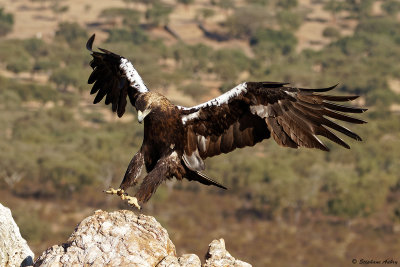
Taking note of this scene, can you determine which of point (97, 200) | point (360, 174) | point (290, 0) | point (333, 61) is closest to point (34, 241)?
point (97, 200)

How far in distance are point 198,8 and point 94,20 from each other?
19.3 metres

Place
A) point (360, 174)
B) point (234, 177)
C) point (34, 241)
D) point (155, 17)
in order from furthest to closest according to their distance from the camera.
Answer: point (155, 17)
point (360, 174)
point (234, 177)
point (34, 241)

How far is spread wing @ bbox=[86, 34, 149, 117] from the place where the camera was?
15.2 metres

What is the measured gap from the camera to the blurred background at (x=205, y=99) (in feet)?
192

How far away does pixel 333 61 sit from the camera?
12356cm

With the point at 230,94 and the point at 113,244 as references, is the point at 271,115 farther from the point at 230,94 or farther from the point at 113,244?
the point at 113,244

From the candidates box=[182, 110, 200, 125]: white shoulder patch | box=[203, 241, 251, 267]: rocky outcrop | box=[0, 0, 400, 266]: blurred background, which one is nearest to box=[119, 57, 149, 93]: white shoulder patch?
box=[182, 110, 200, 125]: white shoulder patch

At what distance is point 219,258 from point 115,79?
594 cm

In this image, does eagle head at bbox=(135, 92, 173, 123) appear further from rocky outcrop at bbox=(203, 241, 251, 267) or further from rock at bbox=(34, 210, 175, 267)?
rocky outcrop at bbox=(203, 241, 251, 267)

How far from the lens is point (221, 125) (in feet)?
46.8

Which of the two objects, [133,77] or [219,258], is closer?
[219,258]

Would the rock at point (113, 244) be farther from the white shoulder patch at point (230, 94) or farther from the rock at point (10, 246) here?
the white shoulder patch at point (230, 94)

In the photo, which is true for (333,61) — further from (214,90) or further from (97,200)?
(97,200)

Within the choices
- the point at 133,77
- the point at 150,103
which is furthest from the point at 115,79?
the point at 150,103
